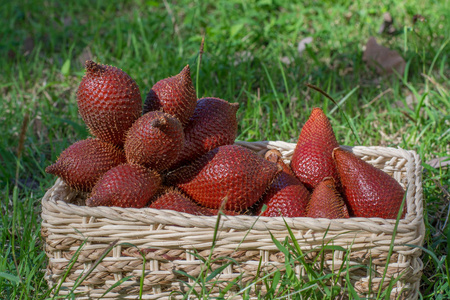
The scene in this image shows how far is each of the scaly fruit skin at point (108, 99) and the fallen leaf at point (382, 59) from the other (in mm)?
2054

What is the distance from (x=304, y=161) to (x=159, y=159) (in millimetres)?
599

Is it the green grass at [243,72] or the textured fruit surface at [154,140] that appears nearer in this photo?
the textured fruit surface at [154,140]

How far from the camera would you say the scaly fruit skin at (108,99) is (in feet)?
5.15

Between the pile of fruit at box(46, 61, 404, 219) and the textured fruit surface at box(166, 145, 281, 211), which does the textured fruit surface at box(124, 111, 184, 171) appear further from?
the textured fruit surface at box(166, 145, 281, 211)

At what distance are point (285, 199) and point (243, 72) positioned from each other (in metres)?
1.57

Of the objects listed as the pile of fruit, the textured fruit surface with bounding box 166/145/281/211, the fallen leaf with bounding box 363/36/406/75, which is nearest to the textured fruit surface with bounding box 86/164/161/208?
the pile of fruit

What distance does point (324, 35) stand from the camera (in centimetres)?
360

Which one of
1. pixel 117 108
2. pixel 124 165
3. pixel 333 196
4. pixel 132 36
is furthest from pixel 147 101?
pixel 132 36

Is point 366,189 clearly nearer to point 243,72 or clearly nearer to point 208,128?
point 208,128

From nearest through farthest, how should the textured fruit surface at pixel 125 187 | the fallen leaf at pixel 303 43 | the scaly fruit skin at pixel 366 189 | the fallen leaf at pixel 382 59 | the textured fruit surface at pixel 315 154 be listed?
the textured fruit surface at pixel 125 187
the scaly fruit skin at pixel 366 189
the textured fruit surface at pixel 315 154
the fallen leaf at pixel 382 59
the fallen leaf at pixel 303 43

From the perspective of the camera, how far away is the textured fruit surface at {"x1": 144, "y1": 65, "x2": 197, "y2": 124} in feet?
5.44

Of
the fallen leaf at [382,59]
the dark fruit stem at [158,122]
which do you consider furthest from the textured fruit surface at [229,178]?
the fallen leaf at [382,59]

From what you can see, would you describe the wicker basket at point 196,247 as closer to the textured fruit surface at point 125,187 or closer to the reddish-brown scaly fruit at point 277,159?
the textured fruit surface at point 125,187

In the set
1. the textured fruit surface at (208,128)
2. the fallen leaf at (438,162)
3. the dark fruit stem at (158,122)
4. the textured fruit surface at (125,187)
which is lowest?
the fallen leaf at (438,162)
